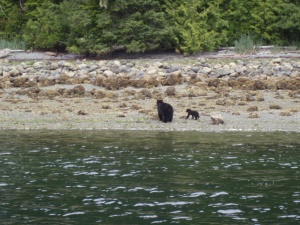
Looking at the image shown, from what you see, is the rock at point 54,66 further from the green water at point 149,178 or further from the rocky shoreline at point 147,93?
the green water at point 149,178

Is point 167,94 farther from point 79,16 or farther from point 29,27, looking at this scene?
point 29,27

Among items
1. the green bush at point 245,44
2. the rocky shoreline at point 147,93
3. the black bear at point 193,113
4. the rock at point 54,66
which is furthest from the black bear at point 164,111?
the green bush at point 245,44

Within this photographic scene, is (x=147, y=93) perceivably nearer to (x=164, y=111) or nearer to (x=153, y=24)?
(x=164, y=111)

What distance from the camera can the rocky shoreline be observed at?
850 inches

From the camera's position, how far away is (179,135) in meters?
19.4

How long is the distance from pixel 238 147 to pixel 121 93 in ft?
36.2

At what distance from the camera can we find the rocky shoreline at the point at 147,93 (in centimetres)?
2159

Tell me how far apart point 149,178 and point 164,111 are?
25.5ft

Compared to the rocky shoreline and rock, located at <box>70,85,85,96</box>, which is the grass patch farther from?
rock, located at <box>70,85,85,96</box>

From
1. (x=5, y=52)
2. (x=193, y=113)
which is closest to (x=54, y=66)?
(x=5, y=52)

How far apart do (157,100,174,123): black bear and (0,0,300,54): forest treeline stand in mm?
15261

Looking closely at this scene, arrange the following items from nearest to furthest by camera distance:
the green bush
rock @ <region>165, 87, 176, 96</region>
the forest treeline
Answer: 1. rock @ <region>165, 87, 176, 96</region>
2. the forest treeline
3. the green bush

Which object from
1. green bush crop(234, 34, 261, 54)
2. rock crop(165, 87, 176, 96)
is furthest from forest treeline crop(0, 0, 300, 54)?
rock crop(165, 87, 176, 96)

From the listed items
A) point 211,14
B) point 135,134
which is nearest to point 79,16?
point 211,14
